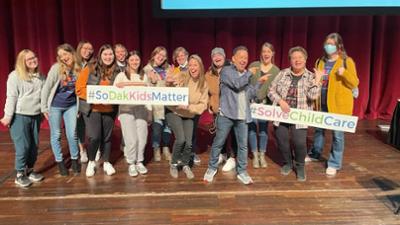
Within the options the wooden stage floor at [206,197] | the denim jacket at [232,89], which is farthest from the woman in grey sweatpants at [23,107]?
the denim jacket at [232,89]

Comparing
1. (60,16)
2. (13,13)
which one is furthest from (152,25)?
(13,13)

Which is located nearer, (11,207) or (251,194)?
(11,207)

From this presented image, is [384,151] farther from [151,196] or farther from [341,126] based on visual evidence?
[151,196]

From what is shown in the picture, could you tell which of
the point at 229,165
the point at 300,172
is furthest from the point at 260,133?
the point at 300,172

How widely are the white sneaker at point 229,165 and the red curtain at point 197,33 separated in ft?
7.17

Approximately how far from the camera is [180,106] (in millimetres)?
3459

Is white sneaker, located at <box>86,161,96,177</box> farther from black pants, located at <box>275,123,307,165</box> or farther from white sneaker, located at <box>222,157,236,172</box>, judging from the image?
black pants, located at <box>275,123,307,165</box>

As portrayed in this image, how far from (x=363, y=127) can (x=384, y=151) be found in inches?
43.1

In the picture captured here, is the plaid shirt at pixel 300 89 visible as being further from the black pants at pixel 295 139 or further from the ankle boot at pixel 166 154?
the ankle boot at pixel 166 154

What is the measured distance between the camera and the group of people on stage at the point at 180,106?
329cm

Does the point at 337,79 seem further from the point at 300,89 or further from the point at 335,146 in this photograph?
the point at 335,146

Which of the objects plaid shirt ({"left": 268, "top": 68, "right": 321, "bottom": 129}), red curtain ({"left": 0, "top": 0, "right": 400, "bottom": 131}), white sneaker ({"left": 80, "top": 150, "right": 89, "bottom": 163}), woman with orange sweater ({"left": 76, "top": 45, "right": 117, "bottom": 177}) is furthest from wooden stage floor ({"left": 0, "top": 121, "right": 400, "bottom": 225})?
red curtain ({"left": 0, "top": 0, "right": 400, "bottom": 131})

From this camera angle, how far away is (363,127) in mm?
5449

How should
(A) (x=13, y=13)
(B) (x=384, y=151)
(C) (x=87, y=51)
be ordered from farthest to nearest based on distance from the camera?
1. (A) (x=13, y=13)
2. (B) (x=384, y=151)
3. (C) (x=87, y=51)
